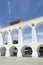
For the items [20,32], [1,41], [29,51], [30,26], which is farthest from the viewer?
[29,51]

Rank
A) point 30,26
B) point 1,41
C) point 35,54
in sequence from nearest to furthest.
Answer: point 35,54
point 30,26
point 1,41

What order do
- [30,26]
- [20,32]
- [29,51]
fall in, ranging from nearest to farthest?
[30,26]
[20,32]
[29,51]

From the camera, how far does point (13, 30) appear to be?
34438mm

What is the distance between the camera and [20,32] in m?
31.7

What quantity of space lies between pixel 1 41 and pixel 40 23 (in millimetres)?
14016

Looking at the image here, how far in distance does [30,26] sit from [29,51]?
54.2ft

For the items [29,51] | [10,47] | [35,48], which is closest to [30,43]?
[35,48]

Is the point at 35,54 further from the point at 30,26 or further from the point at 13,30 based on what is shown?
the point at 13,30

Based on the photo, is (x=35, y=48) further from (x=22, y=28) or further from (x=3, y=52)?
(x=3, y=52)

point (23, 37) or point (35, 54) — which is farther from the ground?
point (23, 37)

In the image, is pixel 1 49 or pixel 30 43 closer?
pixel 30 43

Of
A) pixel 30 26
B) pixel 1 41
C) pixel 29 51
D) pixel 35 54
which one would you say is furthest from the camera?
pixel 29 51

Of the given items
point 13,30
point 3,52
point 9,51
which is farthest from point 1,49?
point 13,30

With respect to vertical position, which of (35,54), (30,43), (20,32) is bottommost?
(35,54)
